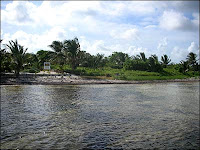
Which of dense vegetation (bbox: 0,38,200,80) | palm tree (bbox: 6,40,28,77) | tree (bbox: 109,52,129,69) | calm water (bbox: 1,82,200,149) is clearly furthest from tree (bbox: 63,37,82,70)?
calm water (bbox: 1,82,200,149)

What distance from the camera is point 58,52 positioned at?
46594 millimetres

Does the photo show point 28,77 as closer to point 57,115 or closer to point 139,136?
point 57,115

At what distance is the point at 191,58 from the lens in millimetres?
62344

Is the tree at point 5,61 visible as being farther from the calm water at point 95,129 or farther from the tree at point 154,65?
the tree at point 154,65

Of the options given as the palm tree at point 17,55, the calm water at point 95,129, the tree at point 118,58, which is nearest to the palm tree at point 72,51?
the palm tree at point 17,55

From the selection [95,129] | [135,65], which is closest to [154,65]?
[135,65]

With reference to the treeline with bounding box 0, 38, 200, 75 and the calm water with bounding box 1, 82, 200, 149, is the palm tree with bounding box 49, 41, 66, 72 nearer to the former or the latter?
the treeline with bounding box 0, 38, 200, 75

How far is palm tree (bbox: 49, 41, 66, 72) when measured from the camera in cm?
4503

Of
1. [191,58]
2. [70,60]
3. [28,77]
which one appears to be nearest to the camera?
[28,77]

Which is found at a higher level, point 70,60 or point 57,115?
point 70,60

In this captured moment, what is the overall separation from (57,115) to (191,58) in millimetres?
60696

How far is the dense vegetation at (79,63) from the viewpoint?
106 feet

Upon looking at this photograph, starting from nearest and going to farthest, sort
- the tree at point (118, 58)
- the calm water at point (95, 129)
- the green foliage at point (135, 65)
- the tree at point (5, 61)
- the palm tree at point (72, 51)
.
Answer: the calm water at point (95, 129)
the tree at point (5, 61)
the palm tree at point (72, 51)
the green foliage at point (135, 65)
the tree at point (118, 58)

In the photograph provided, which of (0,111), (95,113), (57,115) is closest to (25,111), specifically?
(0,111)
